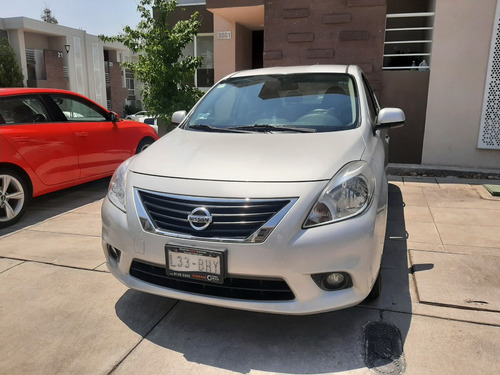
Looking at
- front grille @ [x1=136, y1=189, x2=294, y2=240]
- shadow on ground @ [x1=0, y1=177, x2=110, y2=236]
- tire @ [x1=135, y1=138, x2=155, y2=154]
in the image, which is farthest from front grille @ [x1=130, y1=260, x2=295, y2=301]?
tire @ [x1=135, y1=138, x2=155, y2=154]

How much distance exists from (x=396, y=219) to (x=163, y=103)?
5.82 meters

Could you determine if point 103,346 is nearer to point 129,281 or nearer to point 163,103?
point 129,281

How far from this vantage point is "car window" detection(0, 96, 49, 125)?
481cm

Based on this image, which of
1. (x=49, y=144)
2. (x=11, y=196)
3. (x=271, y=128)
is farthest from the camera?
(x=49, y=144)

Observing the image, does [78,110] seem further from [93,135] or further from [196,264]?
[196,264]

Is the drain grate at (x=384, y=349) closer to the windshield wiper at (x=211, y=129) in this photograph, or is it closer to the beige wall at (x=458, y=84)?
the windshield wiper at (x=211, y=129)

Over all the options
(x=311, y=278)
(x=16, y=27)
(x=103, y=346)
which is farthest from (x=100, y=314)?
(x=16, y=27)

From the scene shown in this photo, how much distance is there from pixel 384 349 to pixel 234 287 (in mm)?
968

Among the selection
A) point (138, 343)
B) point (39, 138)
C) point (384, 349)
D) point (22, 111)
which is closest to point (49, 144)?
point (39, 138)

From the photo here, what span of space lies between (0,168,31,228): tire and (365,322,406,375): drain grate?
4109 mm

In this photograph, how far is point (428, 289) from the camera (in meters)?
3.13

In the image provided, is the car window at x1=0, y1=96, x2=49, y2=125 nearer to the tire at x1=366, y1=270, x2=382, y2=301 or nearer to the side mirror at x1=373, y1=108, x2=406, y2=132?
the side mirror at x1=373, y1=108, x2=406, y2=132

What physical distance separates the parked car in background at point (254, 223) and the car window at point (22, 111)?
273 cm

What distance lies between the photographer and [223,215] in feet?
7.54
